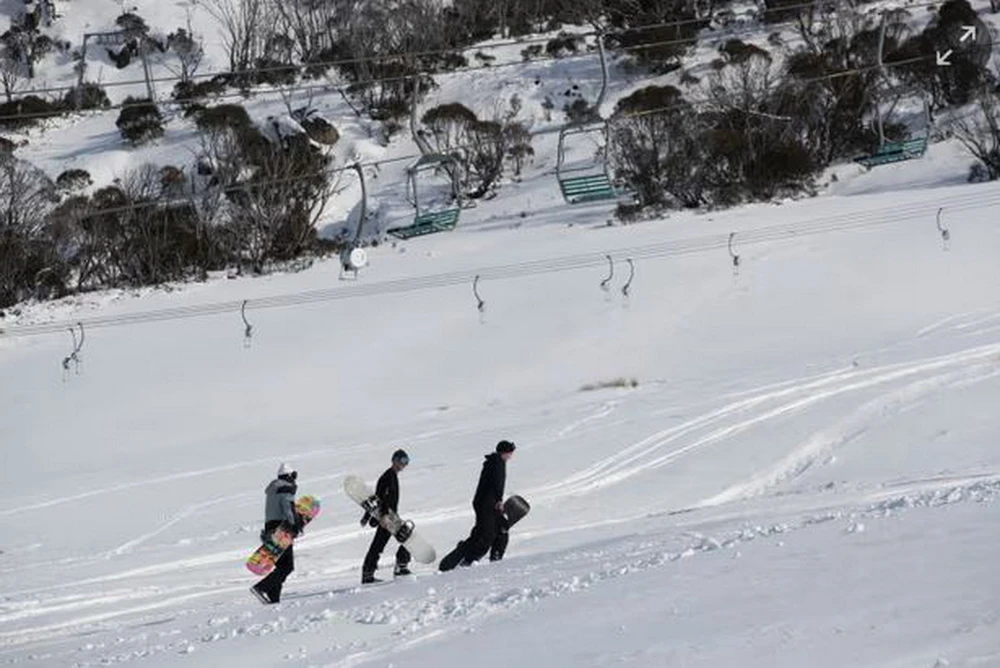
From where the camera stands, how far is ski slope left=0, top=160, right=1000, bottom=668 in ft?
27.6

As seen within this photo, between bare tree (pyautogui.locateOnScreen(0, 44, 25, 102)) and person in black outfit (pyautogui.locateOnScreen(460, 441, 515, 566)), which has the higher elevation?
bare tree (pyautogui.locateOnScreen(0, 44, 25, 102))

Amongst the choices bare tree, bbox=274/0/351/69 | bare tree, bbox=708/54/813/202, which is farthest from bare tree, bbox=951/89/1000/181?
bare tree, bbox=274/0/351/69

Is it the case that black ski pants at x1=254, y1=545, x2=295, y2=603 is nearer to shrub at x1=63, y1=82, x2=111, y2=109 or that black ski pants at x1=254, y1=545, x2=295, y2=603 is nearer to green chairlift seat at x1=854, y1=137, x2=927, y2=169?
green chairlift seat at x1=854, y1=137, x2=927, y2=169

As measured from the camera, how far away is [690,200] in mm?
40406

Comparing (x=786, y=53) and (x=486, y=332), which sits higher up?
(x=786, y=53)

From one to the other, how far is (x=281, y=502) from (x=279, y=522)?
17 centimetres

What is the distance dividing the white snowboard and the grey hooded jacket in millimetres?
766

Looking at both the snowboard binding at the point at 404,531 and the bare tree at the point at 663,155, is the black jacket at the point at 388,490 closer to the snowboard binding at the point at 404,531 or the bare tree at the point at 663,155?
the snowboard binding at the point at 404,531

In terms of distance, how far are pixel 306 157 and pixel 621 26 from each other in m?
19.6

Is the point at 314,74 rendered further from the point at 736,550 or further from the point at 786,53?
the point at 736,550

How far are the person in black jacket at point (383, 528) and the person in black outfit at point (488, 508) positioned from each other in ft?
2.01

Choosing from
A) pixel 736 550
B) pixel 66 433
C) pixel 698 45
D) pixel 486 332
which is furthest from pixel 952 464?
pixel 698 45

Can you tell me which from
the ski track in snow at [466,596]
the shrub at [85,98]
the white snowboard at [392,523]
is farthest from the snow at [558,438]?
the shrub at [85,98]

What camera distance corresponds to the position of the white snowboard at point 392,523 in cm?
1283
